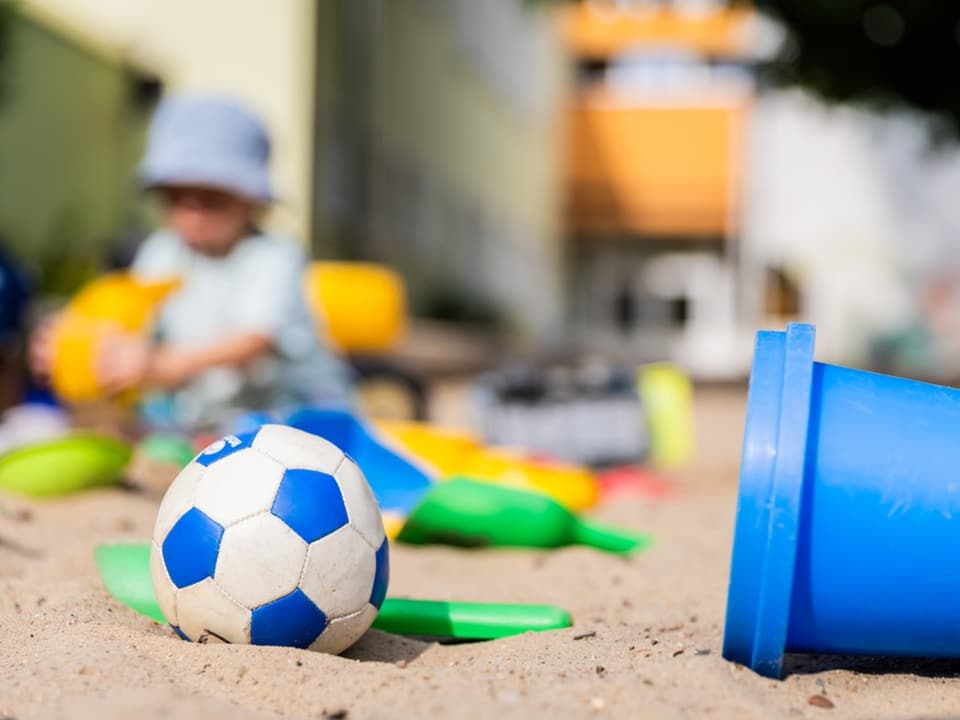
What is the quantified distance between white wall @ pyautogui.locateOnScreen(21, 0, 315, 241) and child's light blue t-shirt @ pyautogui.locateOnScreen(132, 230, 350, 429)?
14.7 feet

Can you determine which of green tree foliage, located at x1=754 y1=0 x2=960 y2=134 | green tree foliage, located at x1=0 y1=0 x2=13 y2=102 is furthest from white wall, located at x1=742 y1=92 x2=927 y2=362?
green tree foliage, located at x1=0 y1=0 x2=13 y2=102

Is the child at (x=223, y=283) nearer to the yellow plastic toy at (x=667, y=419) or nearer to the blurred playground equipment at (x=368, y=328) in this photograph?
the blurred playground equipment at (x=368, y=328)

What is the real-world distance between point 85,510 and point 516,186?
1464cm

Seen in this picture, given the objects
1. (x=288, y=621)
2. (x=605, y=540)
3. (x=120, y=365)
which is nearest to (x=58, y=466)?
(x=120, y=365)

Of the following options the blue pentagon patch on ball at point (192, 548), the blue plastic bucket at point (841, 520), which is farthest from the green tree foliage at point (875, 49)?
the blue pentagon patch on ball at point (192, 548)

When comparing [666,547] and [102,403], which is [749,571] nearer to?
[666,547]

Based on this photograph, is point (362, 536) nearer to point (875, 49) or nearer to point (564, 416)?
point (564, 416)

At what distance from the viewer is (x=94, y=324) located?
2941mm

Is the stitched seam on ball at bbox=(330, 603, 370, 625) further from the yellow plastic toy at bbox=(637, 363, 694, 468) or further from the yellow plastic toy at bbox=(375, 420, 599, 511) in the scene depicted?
the yellow plastic toy at bbox=(637, 363, 694, 468)

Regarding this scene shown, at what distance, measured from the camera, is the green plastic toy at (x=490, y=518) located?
2.36 m

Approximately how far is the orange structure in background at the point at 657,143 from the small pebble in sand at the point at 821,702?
15790mm

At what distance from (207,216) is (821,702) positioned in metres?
2.33

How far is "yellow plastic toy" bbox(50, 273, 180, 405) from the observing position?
9.51 feet

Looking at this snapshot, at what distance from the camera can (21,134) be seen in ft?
20.9
